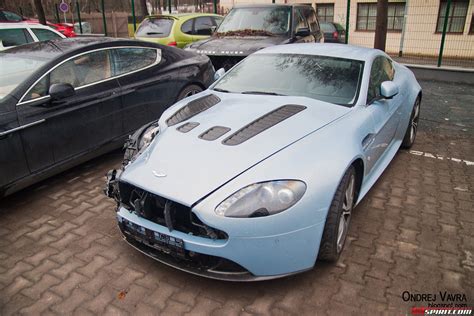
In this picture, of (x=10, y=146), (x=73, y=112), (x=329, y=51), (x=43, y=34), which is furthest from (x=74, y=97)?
(x=43, y=34)

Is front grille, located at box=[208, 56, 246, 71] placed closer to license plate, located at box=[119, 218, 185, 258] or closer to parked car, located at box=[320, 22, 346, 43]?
license plate, located at box=[119, 218, 185, 258]

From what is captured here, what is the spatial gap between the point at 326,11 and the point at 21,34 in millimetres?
16505

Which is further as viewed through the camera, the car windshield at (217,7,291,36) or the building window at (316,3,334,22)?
the building window at (316,3,334,22)

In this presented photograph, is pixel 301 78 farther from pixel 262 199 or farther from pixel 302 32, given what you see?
pixel 302 32

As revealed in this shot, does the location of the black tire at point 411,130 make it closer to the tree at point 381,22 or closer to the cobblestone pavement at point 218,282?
the cobblestone pavement at point 218,282

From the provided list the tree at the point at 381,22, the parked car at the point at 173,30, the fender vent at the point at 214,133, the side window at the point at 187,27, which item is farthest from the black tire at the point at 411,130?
the side window at the point at 187,27

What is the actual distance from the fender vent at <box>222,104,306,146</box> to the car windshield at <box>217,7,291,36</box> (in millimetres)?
5246

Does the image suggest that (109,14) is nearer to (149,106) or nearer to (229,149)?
(149,106)

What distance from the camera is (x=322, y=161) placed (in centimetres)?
276

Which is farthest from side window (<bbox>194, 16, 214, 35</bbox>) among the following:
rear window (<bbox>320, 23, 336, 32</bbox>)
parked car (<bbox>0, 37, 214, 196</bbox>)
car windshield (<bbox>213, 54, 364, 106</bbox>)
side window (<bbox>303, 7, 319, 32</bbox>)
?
rear window (<bbox>320, 23, 336, 32</bbox>)

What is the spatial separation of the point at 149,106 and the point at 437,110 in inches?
212

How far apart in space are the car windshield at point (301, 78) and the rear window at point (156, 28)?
246 inches

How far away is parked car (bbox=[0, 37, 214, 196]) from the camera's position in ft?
12.4

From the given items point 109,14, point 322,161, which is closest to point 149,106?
point 322,161
